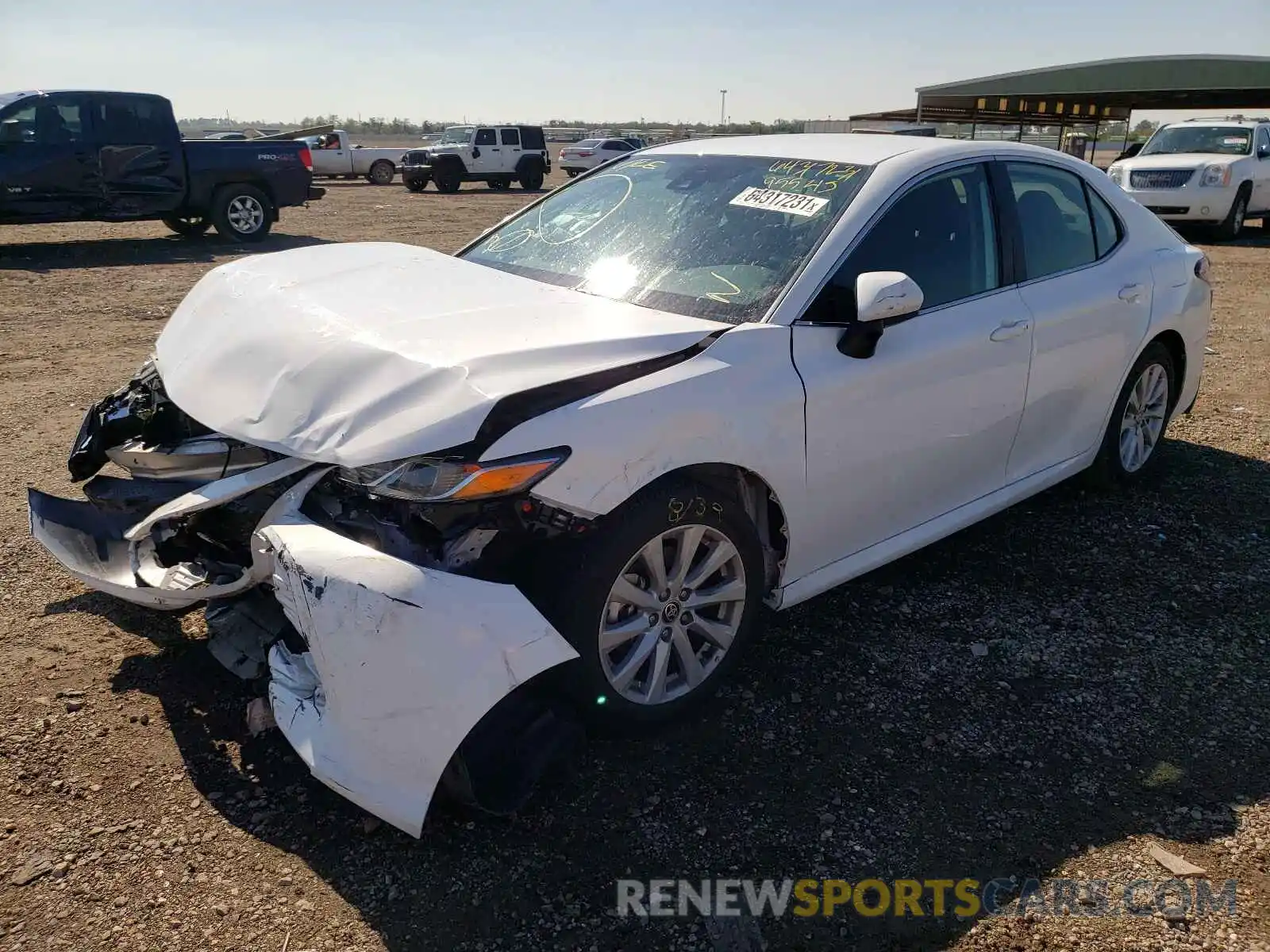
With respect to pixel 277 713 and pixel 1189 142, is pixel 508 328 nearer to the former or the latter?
pixel 277 713

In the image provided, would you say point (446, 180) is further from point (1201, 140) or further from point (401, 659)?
point (401, 659)

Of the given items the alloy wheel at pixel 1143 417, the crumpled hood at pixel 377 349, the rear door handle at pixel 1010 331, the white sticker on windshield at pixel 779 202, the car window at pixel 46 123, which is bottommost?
the alloy wheel at pixel 1143 417

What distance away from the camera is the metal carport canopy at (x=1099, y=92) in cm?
2336

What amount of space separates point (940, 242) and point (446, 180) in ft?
79.8

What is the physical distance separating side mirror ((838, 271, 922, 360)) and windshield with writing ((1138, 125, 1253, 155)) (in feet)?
52.0

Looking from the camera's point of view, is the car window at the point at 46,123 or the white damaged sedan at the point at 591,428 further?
the car window at the point at 46,123

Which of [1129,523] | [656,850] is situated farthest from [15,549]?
[1129,523]

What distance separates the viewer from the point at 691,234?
3484 millimetres

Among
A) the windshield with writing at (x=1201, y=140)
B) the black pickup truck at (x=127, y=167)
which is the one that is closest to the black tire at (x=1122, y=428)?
the black pickup truck at (x=127, y=167)

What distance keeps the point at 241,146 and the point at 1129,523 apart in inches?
506

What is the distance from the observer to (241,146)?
13.4 m

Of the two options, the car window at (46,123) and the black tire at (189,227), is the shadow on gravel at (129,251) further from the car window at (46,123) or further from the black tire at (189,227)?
the car window at (46,123)

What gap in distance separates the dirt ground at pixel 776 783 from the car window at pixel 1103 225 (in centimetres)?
138

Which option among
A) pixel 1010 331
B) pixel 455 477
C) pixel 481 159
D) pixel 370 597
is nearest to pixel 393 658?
pixel 370 597
